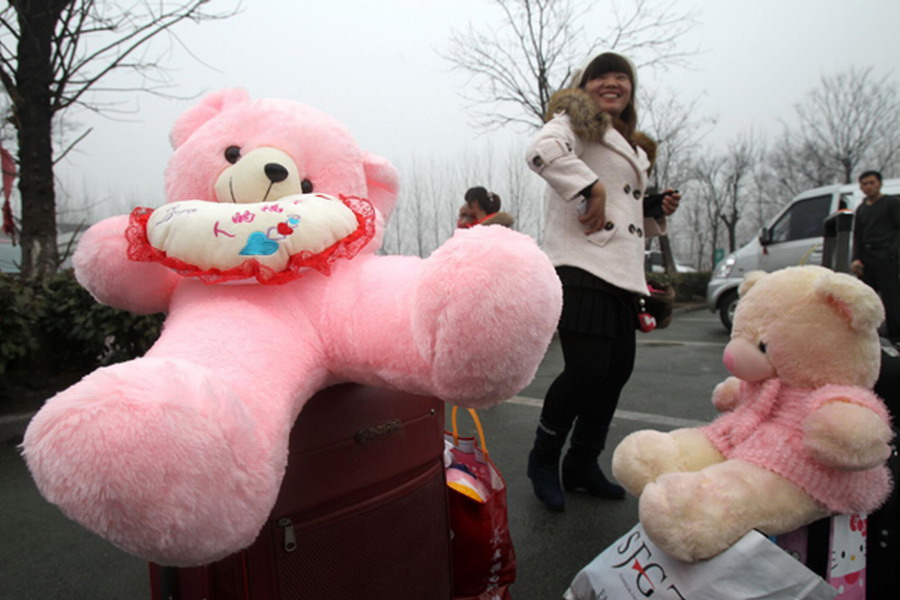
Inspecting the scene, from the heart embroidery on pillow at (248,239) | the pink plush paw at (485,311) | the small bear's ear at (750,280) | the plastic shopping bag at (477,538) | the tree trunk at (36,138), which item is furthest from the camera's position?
the tree trunk at (36,138)

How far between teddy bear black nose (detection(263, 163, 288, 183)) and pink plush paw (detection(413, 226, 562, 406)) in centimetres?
40

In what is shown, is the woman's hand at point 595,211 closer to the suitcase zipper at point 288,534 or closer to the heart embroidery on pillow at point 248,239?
the heart embroidery on pillow at point 248,239

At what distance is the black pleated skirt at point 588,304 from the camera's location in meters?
1.76

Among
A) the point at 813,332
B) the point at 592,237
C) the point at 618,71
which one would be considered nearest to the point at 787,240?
the point at 618,71

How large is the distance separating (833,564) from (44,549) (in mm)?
2452

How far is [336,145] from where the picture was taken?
3.36 ft

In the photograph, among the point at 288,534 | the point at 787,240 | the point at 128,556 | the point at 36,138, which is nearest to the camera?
the point at 288,534

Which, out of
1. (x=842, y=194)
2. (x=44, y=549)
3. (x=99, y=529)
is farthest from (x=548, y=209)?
(x=842, y=194)

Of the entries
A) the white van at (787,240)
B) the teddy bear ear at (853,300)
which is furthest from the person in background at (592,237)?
the white van at (787,240)

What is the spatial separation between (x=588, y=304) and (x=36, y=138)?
202 inches

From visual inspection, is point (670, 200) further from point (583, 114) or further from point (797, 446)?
point (797, 446)

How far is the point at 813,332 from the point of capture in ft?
4.02

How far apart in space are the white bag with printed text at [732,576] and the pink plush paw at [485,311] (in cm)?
74

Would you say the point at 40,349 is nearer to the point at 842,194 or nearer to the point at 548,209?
the point at 548,209
